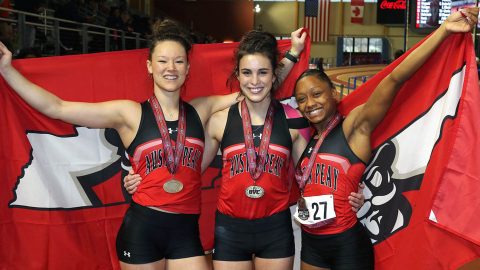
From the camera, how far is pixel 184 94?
324cm

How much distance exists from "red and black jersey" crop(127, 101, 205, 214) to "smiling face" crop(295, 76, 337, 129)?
529 mm

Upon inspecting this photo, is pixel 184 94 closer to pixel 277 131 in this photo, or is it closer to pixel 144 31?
pixel 277 131

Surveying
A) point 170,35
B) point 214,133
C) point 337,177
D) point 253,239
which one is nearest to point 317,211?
point 337,177

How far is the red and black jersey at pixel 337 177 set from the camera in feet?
7.92

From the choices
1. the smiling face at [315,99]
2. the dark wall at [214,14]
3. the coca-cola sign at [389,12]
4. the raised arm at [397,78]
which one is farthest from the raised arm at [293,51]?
the coca-cola sign at [389,12]

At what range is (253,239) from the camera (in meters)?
2.45

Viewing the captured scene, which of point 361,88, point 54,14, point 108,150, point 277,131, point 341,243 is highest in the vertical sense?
point 54,14

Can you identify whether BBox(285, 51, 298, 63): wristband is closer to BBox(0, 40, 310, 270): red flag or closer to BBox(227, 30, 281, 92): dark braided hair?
BBox(0, 40, 310, 270): red flag

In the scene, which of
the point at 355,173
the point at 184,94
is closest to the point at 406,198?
the point at 355,173

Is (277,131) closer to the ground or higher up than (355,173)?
higher up

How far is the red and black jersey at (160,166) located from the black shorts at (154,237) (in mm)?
47

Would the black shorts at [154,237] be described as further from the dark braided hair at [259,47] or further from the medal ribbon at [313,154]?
the dark braided hair at [259,47]

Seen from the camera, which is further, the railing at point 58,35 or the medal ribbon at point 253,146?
the railing at point 58,35

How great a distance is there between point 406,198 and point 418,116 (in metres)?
0.42
